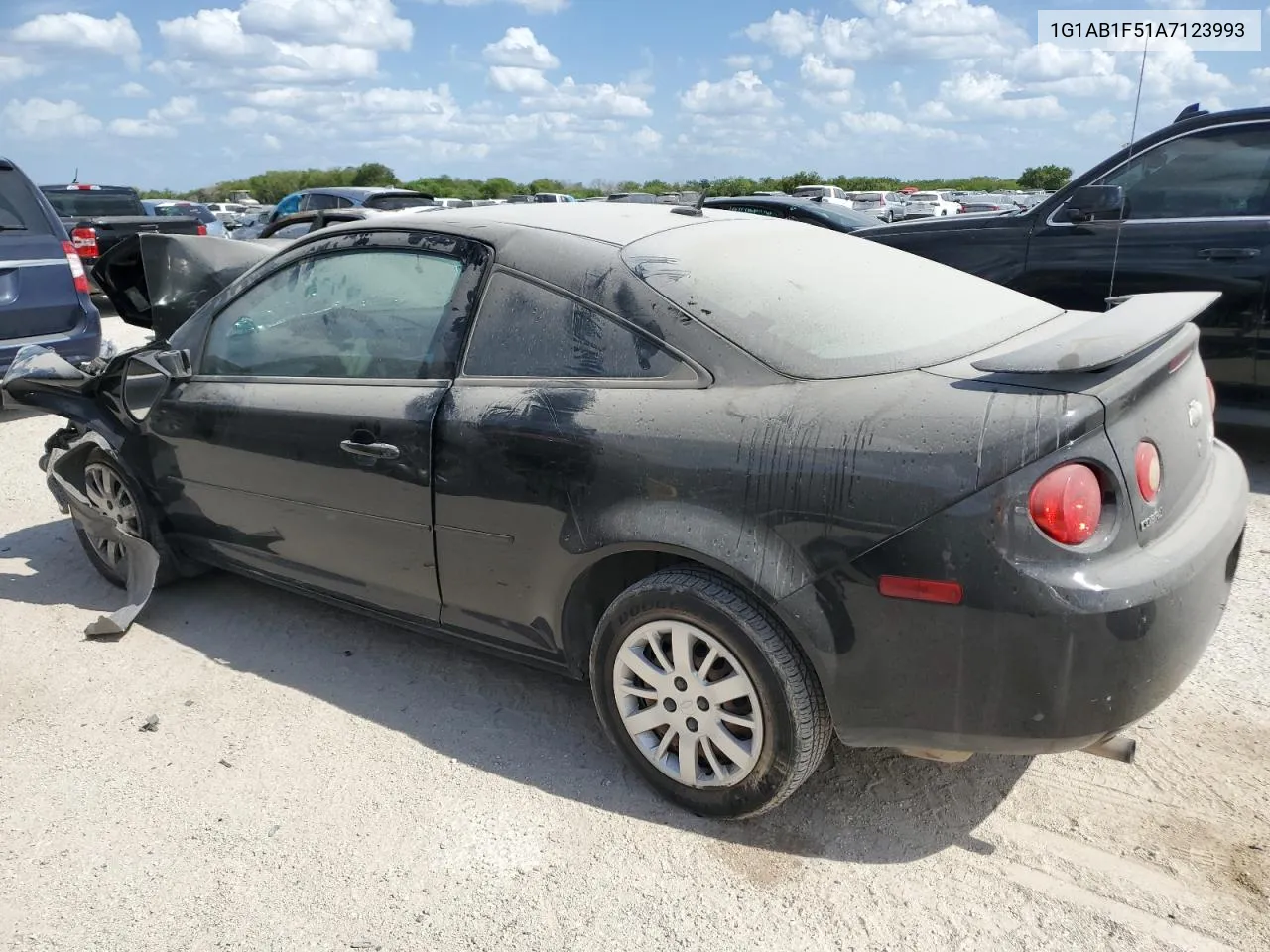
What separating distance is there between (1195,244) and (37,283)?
25.2 feet

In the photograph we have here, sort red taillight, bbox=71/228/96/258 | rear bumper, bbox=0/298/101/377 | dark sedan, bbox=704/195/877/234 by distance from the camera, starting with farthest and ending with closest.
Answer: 1. dark sedan, bbox=704/195/877/234
2. red taillight, bbox=71/228/96/258
3. rear bumper, bbox=0/298/101/377

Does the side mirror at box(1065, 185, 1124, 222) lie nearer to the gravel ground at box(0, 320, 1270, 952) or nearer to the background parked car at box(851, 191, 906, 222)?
the gravel ground at box(0, 320, 1270, 952)

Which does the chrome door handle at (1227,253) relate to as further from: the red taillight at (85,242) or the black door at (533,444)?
the red taillight at (85,242)

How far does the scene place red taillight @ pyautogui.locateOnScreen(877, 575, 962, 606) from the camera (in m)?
2.14

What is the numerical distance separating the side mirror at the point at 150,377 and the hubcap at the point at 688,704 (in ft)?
7.26

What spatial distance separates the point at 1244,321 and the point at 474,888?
15.1 feet

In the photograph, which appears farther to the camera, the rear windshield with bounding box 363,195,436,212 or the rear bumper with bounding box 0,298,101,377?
the rear windshield with bounding box 363,195,436,212

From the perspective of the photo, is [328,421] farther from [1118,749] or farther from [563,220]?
[1118,749]

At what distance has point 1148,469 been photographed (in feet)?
7.45

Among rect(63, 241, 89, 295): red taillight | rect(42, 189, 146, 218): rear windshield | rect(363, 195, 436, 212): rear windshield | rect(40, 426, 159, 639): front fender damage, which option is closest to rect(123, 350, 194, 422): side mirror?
rect(40, 426, 159, 639): front fender damage

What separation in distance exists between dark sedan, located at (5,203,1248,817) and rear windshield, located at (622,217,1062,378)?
1cm

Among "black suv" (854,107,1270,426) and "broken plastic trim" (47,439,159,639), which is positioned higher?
"black suv" (854,107,1270,426)

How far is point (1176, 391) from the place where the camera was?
250cm

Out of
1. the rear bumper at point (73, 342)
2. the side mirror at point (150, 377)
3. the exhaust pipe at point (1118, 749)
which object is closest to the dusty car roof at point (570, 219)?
the side mirror at point (150, 377)
